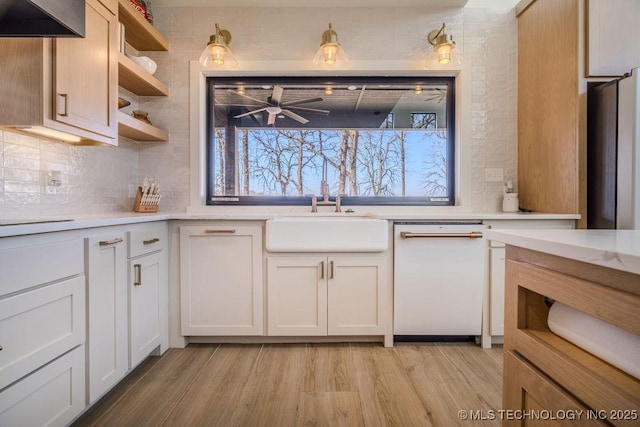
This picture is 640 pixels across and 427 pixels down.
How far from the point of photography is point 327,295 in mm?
2139

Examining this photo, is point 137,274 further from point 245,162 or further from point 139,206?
point 245,162

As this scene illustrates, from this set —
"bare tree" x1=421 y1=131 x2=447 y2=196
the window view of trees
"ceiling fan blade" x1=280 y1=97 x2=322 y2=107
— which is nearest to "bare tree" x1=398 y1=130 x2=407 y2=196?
the window view of trees

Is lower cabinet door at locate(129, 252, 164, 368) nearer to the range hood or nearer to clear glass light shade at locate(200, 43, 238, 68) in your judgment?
the range hood

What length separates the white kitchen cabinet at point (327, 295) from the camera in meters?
2.13

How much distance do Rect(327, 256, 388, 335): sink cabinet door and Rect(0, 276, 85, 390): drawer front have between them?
53.4 inches

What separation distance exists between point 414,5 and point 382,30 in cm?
32

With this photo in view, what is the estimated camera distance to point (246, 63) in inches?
101

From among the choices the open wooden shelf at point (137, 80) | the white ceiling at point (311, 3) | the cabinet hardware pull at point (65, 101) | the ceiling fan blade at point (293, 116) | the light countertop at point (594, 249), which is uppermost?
the white ceiling at point (311, 3)

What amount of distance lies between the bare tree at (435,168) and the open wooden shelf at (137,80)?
2183 millimetres

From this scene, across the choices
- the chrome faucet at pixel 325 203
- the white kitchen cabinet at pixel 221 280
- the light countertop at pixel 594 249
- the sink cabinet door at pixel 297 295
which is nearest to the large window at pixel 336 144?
the chrome faucet at pixel 325 203

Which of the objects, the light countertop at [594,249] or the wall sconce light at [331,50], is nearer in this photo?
the light countertop at [594,249]

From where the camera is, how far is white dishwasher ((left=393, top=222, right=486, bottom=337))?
7.05ft

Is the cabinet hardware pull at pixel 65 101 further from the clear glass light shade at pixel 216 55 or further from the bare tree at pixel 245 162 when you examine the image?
the bare tree at pixel 245 162

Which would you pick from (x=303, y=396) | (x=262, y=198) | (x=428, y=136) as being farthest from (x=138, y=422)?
(x=428, y=136)
